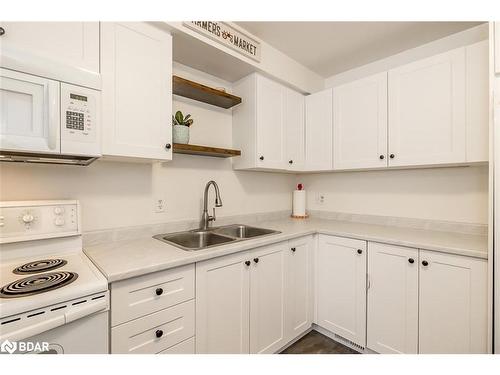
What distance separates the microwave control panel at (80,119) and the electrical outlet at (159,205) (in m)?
0.65

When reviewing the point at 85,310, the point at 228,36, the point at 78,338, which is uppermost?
the point at 228,36

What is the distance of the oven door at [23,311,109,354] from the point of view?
79cm

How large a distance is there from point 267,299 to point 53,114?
152 cm

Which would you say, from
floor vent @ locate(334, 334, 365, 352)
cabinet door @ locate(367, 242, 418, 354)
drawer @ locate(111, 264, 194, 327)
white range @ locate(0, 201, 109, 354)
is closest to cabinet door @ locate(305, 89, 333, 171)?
cabinet door @ locate(367, 242, 418, 354)

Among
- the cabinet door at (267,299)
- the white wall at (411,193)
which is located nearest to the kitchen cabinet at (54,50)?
the cabinet door at (267,299)

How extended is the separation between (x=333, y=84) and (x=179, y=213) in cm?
207

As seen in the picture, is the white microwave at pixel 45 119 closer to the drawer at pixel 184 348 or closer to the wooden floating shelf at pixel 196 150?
the wooden floating shelf at pixel 196 150

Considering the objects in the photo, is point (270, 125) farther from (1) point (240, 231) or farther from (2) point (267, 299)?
(2) point (267, 299)

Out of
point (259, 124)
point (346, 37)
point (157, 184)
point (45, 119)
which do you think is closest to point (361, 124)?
point (346, 37)

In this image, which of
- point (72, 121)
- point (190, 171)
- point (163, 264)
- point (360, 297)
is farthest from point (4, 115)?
point (360, 297)

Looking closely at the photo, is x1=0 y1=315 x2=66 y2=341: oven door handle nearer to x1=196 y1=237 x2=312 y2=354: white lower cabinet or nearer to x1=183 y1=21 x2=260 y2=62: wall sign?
x1=196 y1=237 x2=312 y2=354: white lower cabinet

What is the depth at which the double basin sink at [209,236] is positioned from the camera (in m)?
1.69

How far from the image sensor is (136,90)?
132 centimetres
